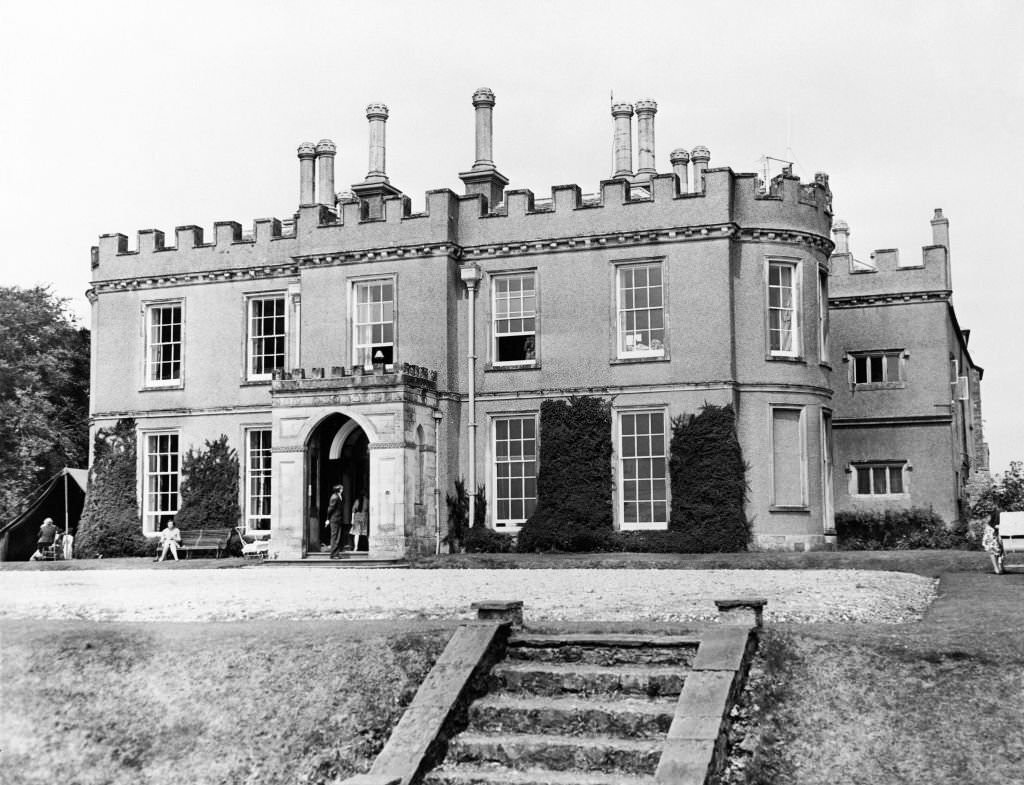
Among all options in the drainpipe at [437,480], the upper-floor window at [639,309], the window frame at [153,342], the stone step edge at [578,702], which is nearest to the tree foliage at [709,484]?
the upper-floor window at [639,309]

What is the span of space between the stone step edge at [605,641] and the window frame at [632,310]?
16.8 metres

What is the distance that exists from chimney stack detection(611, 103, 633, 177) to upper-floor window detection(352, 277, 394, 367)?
20.0ft

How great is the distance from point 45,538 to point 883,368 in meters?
21.1

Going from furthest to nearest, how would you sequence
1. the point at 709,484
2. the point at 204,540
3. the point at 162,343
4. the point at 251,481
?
the point at 162,343 → the point at 251,481 → the point at 204,540 → the point at 709,484

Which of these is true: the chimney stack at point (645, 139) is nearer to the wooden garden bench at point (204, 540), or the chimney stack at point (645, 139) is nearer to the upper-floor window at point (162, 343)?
the upper-floor window at point (162, 343)

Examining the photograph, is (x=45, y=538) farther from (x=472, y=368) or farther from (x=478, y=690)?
(x=478, y=690)

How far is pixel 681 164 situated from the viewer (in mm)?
28297

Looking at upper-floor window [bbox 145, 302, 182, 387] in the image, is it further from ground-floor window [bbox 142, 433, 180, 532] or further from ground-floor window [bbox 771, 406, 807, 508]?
ground-floor window [bbox 771, 406, 807, 508]

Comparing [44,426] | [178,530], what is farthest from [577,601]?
[44,426]

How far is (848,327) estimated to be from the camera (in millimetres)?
32844

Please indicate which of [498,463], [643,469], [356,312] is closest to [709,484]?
[643,469]

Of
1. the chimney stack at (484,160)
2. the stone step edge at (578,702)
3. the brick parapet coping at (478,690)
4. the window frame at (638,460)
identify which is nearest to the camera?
the brick parapet coping at (478,690)

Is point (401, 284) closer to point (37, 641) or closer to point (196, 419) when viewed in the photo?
point (196, 419)

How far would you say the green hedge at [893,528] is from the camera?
29922 mm
